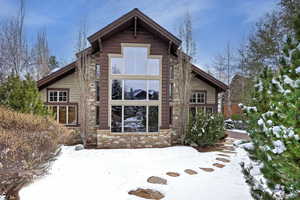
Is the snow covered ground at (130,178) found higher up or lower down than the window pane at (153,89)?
lower down

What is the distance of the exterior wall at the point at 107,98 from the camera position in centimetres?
780

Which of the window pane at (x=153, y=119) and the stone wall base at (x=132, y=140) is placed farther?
the window pane at (x=153, y=119)

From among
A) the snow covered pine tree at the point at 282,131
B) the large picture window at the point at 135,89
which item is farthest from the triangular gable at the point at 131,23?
the snow covered pine tree at the point at 282,131

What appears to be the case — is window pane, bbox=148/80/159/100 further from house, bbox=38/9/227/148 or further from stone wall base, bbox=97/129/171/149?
stone wall base, bbox=97/129/171/149

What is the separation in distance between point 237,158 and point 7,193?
7.07 meters

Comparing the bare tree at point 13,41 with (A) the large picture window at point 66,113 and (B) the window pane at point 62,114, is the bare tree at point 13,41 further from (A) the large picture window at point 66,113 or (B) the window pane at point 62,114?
(B) the window pane at point 62,114

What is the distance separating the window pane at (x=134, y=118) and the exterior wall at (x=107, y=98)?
1.00ft

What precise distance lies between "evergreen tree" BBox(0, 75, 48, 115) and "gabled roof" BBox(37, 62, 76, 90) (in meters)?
1.76

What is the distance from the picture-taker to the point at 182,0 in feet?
31.2

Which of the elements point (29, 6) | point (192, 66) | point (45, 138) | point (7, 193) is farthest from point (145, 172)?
point (29, 6)

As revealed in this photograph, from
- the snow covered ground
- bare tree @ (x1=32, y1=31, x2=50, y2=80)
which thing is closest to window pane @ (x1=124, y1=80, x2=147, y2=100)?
the snow covered ground

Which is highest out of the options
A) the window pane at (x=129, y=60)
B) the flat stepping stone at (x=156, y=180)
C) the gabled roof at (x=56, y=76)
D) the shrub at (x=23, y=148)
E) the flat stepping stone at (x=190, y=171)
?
the window pane at (x=129, y=60)

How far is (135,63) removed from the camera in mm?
8070

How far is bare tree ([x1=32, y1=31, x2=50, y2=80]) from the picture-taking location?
16062mm
